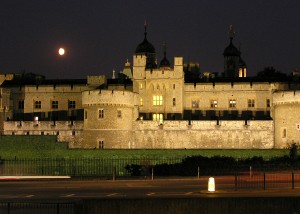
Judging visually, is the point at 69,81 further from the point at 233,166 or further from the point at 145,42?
the point at 233,166

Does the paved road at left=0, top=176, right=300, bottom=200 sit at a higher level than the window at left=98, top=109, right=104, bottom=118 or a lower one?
lower

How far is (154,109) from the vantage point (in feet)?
Answer: 245

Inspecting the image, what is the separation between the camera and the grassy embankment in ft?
189

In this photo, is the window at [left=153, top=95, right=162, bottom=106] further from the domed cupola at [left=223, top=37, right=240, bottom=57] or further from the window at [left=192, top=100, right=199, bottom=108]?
the domed cupola at [left=223, top=37, right=240, bottom=57]

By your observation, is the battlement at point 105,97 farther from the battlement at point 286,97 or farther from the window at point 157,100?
the battlement at point 286,97

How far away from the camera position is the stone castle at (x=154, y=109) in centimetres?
6375

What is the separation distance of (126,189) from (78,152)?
26496 millimetres

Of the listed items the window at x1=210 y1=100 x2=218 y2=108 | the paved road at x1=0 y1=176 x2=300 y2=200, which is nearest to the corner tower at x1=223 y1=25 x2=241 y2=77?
the window at x1=210 y1=100 x2=218 y2=108

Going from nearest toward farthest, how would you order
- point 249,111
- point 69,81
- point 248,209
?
point 248,209 < point 249,111 < point 69,81

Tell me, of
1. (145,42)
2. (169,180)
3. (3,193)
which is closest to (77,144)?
(145,42)

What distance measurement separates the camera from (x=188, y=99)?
7569 centimetres

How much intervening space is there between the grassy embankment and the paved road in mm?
19144

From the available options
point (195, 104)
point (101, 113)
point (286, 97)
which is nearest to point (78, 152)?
point (101, 113)

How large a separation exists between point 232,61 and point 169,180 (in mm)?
56887
